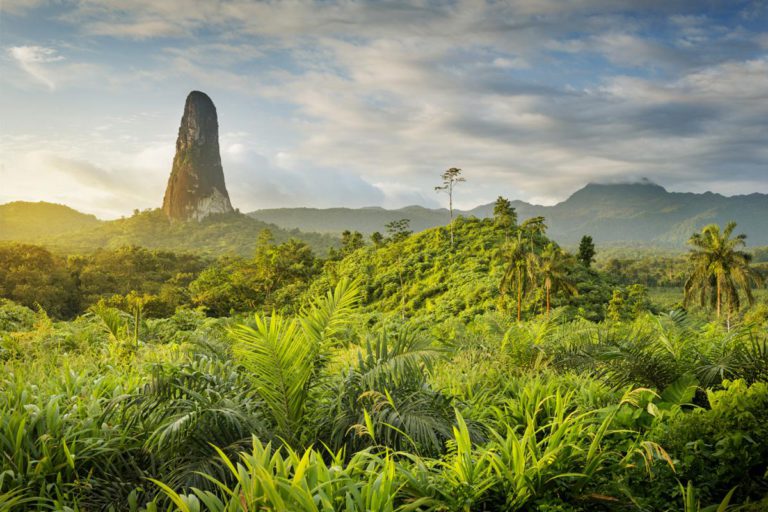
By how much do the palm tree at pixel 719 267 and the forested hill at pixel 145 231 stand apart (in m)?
82.0

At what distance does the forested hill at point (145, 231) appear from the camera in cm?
11088

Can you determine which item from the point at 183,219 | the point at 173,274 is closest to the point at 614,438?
the point at 173,274

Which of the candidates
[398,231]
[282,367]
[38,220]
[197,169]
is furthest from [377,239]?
[38,220]

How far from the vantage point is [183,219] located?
14875 cm

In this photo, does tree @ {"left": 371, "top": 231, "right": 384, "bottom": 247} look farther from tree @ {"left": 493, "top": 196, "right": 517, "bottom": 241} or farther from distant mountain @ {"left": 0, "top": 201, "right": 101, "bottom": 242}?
distant mountain @ {"left": 0, "top": 201, "right": 101, "bottom": 242}

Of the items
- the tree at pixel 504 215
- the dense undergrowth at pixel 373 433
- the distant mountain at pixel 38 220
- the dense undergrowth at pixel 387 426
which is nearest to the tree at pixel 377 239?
the tree at pixel 504 215

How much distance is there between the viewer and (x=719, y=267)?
99.0 ft

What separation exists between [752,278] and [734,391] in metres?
33.5

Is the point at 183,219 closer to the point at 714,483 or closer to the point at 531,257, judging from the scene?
the point at 531,257

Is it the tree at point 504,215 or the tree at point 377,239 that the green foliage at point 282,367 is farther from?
the tree at point 377,239

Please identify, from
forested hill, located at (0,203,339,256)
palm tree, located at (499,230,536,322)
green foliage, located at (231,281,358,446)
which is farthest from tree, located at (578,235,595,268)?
forested hill, located at (0,203,339,256)

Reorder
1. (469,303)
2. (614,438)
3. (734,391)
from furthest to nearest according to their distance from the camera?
1. (469,303)
2. (614,438)
3. (734,391)

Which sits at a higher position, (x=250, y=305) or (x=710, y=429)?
(x=710, y=429)

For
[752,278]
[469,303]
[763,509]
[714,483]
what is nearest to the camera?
[763,509]
